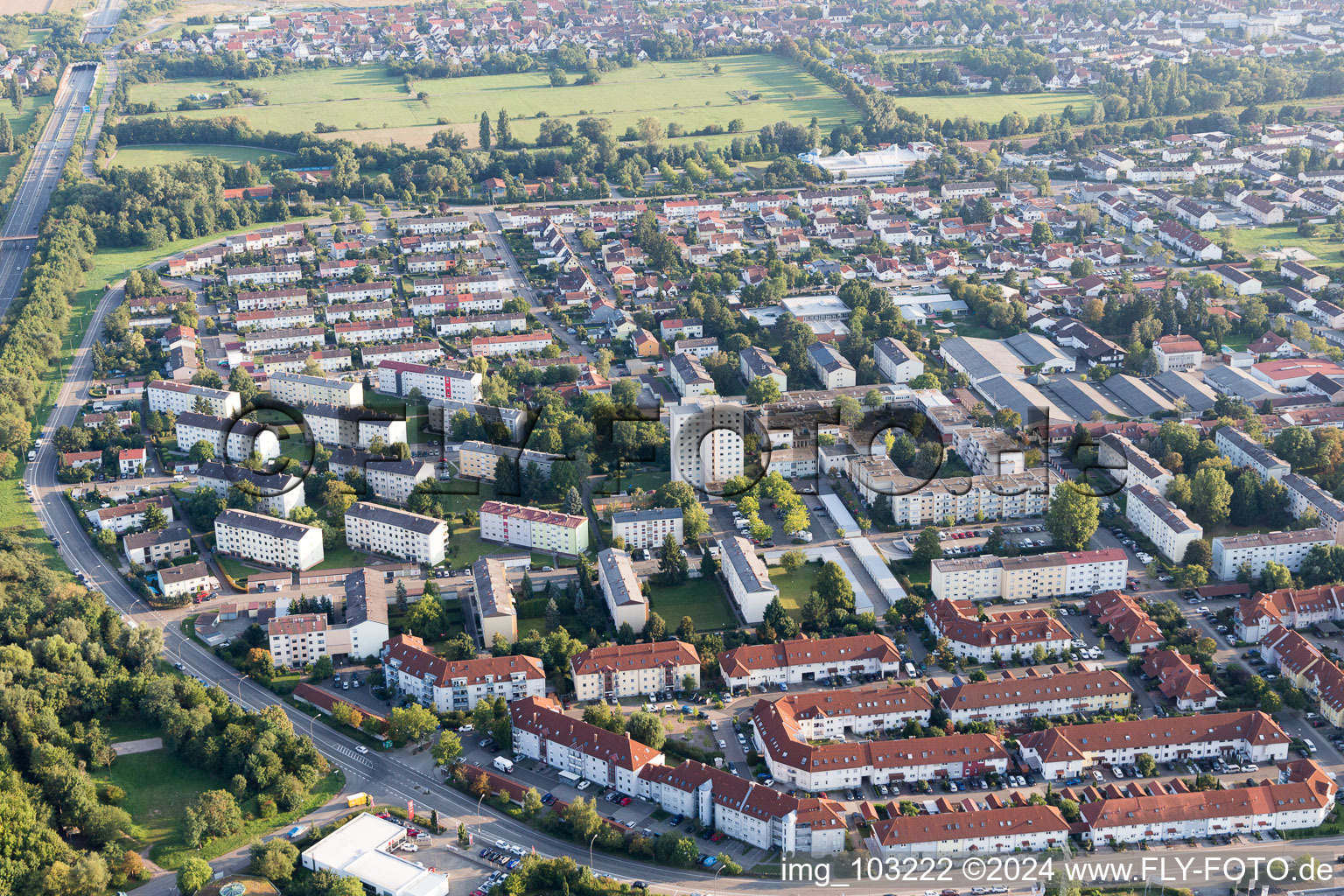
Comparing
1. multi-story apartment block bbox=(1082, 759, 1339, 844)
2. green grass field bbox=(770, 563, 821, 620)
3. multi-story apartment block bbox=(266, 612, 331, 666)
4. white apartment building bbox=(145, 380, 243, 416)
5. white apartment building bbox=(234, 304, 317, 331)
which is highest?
white apartment building bbox=(234, 304, 317, 331)

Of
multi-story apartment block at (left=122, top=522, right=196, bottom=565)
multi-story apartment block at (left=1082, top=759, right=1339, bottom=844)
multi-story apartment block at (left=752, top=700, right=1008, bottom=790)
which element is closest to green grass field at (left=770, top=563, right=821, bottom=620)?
multi-story apartment block at (left=752, top=700, right=1008, bottom=790)

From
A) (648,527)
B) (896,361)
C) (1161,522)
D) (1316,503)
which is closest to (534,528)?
(648,527)

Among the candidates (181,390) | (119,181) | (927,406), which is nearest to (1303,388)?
(927,406)

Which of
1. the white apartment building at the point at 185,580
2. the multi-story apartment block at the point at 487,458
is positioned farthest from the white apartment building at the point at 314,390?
the white apartment building at the point at 185,580

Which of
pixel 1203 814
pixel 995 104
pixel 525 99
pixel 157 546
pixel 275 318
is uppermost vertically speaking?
pixel 525 99

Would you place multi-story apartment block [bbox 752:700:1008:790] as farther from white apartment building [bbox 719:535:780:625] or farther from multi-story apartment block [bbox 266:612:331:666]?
multi-story apartment block [bbox 266:612:331:666]

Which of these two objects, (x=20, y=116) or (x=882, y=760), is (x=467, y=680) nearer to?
(x=882, y=760)

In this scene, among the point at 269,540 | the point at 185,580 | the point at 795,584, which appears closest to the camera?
the point at 185,580

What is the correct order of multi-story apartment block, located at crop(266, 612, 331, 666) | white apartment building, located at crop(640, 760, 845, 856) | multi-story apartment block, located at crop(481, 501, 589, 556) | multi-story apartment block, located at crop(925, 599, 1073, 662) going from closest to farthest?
white apartment building, located at crop(640, 760, 845, 856) < multi-story apartment block, located at crop(925, 599, 1073, 662) < multi-story apartment block, located at crop(266, 612, 331, 666) < multi-story apartment block, located at crop(481, 501, 589, 556)

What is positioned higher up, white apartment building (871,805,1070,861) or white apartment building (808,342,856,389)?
white apartment building (808,342,856,389)
